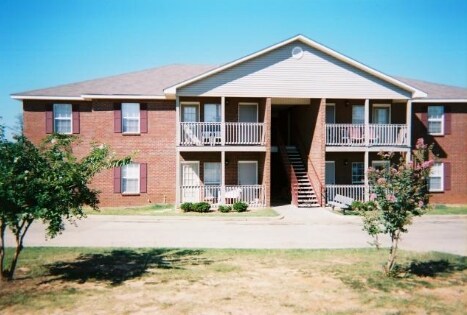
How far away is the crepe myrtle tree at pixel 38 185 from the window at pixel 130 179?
13.2 m

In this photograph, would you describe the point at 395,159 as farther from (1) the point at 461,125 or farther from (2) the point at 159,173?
(2) the point at 159,173

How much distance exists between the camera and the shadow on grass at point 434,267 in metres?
8.98

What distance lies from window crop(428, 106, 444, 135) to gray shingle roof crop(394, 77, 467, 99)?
0.79 m

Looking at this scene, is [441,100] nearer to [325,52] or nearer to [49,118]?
[325,52]

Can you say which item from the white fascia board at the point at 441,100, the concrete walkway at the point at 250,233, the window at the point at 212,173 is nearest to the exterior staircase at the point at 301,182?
the concrete walkway at the point at 250,233

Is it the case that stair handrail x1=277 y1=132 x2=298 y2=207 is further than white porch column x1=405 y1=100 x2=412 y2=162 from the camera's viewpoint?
Yes

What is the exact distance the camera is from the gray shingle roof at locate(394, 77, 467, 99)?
22969 millimetres

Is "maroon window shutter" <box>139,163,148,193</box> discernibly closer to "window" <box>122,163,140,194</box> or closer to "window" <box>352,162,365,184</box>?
"window" <box>122,163,140,194</box>

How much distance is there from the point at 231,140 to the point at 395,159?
10.6 metres

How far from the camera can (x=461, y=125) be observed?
75.9ft

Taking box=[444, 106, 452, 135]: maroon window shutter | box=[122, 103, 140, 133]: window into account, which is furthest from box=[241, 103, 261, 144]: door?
box=[444, 106, 452, 135]: maroon window shutter

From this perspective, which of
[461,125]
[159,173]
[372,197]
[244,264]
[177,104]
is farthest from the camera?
[461,125]

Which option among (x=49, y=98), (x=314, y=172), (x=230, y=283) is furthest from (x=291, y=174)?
(x=49, y=98)

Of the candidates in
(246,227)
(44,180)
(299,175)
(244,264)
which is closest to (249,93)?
(299,175)
